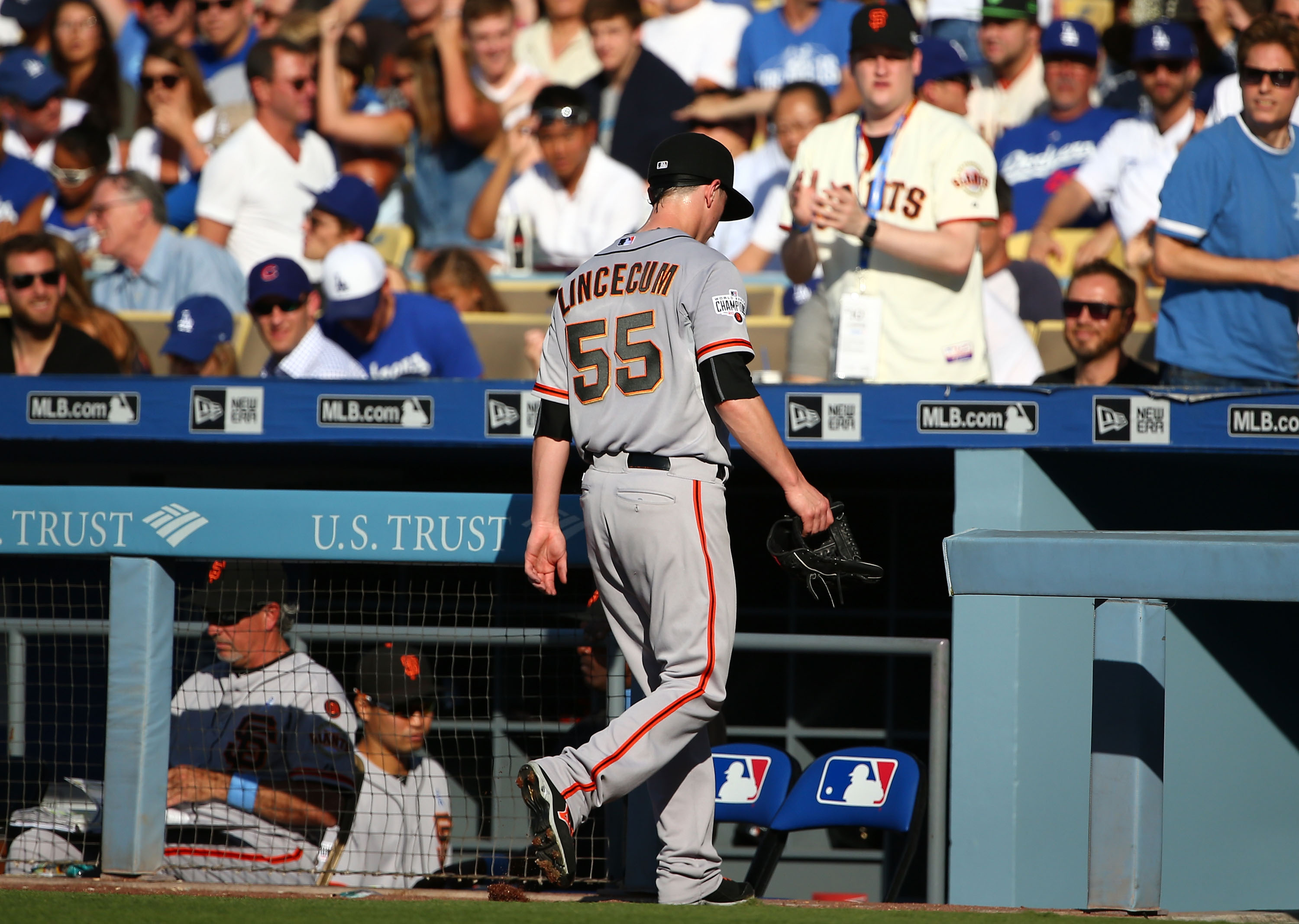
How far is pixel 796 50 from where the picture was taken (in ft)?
24.6

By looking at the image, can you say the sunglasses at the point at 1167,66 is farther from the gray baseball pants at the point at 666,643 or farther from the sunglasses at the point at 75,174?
the sunglasses at the point at 75,174

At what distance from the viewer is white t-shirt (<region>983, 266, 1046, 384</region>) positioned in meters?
5.45

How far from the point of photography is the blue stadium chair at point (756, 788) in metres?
4.21

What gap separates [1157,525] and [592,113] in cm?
391

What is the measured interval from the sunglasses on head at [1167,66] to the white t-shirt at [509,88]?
3090mm

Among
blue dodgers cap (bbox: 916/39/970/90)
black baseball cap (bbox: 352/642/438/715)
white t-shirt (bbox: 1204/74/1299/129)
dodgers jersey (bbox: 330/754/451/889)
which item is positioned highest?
blue dodgers cap (bbox: 916/39/970/90)

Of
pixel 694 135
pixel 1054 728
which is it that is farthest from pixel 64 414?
pixel 1054 728

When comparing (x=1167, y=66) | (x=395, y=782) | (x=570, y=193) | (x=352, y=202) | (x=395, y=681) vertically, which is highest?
(x=1167, y=66)

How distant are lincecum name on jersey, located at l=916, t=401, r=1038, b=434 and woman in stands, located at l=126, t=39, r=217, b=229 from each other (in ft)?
16.8

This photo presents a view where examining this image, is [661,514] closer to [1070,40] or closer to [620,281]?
[620,281]

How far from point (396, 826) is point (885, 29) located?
295cm

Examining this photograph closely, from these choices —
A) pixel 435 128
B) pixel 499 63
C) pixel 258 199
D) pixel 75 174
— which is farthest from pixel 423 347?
pixel 75 174

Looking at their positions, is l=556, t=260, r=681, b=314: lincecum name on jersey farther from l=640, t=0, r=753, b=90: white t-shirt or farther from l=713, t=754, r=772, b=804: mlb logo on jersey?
l=640, t=0, r=753, b=90: white t-shirt

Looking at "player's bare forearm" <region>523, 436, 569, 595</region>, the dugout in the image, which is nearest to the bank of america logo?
the dugout
